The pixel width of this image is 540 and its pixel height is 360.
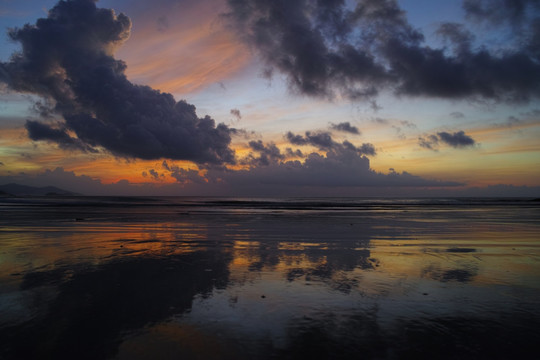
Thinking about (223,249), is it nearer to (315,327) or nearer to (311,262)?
(311,262)

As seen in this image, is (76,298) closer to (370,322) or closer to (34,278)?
(34,278)

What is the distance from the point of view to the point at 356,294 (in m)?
7.86

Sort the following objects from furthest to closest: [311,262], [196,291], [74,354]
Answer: [311,262]
[196,291]
[74,354]

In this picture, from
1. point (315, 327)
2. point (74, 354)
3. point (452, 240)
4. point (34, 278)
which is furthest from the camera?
point (452, 240)

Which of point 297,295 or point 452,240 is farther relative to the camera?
point 452,240

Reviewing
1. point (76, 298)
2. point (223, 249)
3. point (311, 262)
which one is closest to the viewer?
point (76, 298)

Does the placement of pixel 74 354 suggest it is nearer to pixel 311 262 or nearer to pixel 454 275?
pixel 311 262

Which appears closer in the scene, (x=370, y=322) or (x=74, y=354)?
(x=74, y=354)

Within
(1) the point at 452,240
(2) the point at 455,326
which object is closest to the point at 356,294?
(2) the point at 455,326

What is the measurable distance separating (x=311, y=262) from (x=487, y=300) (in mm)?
5435

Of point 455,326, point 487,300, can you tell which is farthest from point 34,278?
point 487,300

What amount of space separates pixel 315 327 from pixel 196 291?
3.45 m

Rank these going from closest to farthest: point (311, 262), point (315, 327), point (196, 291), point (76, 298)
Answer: point (315, 327), point (76, 298), point (196, 291), point (311, 262)

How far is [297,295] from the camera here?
7766mm
